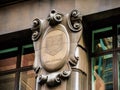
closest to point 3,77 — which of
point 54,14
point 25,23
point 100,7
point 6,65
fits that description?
point 6,65

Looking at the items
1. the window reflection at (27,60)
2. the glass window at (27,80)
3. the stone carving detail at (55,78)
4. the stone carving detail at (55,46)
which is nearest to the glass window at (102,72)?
the stone carving detail at (55,46)

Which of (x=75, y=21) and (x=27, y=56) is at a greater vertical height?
(x=75, y=21)

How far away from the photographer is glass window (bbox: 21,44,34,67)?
18656 millimetres

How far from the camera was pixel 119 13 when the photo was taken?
16875 millimetres

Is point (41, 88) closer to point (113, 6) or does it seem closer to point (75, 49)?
point (75, 49)

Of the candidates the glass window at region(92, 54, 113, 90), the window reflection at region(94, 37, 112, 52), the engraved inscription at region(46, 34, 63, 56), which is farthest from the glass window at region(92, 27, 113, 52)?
the engraved inscription at region(46, 34, 63, 56)

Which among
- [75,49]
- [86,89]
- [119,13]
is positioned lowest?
[86,89]

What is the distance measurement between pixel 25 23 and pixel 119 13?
3450 millimetres

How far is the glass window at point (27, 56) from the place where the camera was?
61.2 ft

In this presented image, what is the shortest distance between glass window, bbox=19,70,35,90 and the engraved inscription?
1.75 m

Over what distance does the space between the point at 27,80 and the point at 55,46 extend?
2.22 m

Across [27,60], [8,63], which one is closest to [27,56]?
[27,60]

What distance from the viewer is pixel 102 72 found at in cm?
1700

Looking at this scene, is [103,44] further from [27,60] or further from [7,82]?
[7,82]
